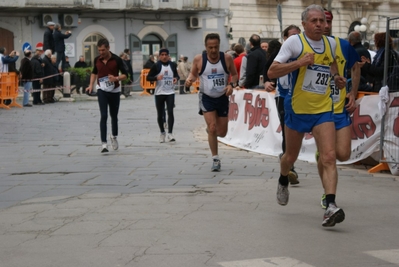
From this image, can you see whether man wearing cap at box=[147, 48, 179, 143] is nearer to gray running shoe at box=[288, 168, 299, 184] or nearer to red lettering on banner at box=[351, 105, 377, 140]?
red lettering on banner at box=[351, 105, 377, 140]

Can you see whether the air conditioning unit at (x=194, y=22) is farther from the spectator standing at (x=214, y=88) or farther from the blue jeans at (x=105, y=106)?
the spectator standing at (x=214, y=88)

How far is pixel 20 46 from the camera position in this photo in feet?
132

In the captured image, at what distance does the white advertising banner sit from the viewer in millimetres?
11062

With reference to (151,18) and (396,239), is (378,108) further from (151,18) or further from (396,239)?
(151,18)

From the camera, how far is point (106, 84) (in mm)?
13695

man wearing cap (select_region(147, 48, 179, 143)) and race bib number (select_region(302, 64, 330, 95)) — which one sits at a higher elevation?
race bib number (select_region(302, 64, 330, 95))

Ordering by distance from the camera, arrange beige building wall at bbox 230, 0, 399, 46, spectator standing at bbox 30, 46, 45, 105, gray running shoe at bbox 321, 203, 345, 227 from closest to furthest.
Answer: gray running shoe at bbox 321, 203, 345, 227 < spectator standing at bbox 30, 46, 45, 105 < beige building wall at bbox 230, 0, 399, 46

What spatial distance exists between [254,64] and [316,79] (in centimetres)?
707

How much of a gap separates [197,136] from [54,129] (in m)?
3.26

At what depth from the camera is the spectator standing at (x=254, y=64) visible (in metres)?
14.2

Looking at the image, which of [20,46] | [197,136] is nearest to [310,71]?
[197,136]

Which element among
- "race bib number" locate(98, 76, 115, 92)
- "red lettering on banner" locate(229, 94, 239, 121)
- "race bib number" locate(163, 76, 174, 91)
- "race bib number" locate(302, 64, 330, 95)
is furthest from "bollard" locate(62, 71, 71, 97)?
"race bib number" locate(302, 64, 330, 95)

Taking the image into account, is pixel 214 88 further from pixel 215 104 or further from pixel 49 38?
pixel 49 38

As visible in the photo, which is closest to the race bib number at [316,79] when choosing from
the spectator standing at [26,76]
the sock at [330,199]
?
the sock at [330,199]
